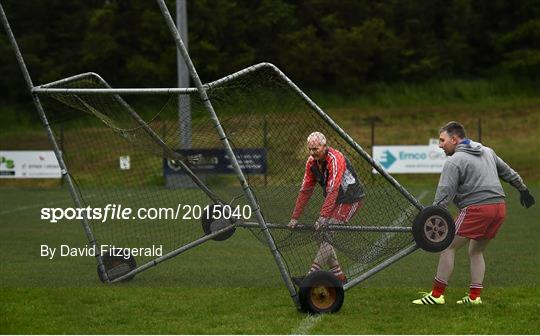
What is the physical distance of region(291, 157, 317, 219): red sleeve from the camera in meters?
9.48

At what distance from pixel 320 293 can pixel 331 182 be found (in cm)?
107

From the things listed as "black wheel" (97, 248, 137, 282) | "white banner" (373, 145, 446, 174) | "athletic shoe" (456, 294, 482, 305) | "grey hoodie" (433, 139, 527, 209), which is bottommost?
"white banner" (373, 145, 446, 174)

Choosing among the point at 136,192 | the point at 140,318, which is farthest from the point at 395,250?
the point at 136,192

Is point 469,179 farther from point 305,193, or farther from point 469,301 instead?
point 305,193

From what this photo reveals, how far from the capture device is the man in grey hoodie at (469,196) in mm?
8883

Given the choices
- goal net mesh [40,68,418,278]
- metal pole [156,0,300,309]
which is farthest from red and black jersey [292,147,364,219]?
metal pole [156,0,300,309]

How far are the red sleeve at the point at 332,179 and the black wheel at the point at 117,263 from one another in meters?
2.32

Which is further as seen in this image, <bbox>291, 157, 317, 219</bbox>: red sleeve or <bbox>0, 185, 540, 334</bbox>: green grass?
<bbox>291, 157, 317, 219</bbox>: red sleeve

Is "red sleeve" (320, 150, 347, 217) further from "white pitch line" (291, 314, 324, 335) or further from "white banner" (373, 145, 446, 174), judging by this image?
"white banner" (373, 145, 446, 174)

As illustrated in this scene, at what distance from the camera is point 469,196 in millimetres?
8961

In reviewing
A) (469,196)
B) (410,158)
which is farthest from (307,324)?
(410,158)

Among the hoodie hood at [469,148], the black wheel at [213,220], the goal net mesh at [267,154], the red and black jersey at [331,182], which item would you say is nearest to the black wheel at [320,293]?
the goal net mesh at [267,154]

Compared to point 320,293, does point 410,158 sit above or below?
below

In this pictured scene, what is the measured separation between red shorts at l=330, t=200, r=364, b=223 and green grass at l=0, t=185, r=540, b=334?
691 mm
